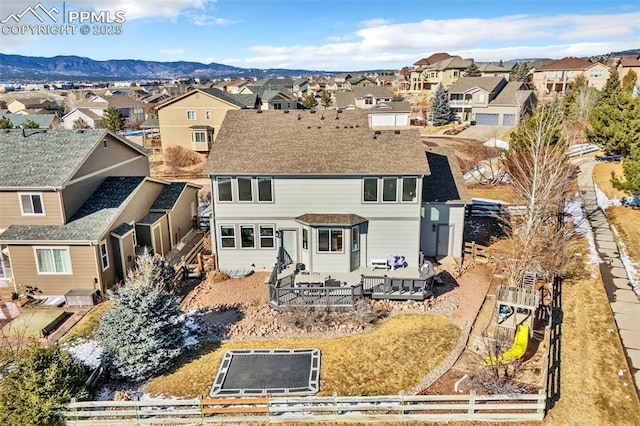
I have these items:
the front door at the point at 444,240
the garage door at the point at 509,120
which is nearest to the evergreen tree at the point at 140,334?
the front door at the point at 444,240

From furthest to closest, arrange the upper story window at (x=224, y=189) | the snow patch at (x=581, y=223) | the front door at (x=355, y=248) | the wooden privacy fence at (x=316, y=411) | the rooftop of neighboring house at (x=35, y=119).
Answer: the rooftop of neighboring house at (x=35, y=119) < the snow patch at (x=581, y=223) < the upper story window at (x=224, y=189) < the front door at (x=355, y=248) < the wooden privacy fence at (x=316, y=411)

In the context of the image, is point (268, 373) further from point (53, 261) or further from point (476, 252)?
point (476, 252)

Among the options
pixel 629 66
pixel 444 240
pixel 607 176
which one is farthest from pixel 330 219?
pixel 629 66

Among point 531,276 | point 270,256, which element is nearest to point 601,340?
point 531,276

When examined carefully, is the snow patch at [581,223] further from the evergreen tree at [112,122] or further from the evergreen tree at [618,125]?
the evergreen tree at [112,122]

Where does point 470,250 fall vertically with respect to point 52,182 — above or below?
below

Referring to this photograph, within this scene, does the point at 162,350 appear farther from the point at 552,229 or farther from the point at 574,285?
the point at 552,229
